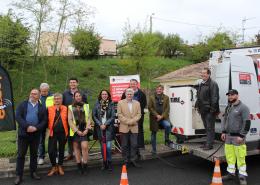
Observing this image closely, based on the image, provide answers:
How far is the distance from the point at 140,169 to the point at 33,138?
2.67 meters

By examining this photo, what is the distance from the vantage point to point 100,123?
8094 millimetres

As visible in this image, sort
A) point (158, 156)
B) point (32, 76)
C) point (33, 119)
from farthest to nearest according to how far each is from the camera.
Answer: point (32, 76), point (158, 156), point (33, 119)

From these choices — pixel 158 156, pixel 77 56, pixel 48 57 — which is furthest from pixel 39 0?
pixel 158 156

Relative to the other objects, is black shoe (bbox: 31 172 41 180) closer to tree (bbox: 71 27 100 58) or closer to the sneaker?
the sneaker

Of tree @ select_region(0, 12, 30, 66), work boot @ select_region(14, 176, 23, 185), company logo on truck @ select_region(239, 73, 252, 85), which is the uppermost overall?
tree @ select_region(0, 12, 30, 66)

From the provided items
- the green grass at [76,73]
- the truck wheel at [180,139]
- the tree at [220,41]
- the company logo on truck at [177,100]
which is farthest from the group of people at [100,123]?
the tree at [220,41]

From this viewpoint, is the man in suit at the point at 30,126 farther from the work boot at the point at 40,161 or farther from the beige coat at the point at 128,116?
the beige coat at the point at 128,116

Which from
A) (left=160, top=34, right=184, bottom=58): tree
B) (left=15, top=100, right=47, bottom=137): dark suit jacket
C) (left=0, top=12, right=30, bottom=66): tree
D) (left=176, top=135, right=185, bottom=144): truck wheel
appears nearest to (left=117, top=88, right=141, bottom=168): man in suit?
(left=176, top=135, right=185, bottom=144): truck wheel

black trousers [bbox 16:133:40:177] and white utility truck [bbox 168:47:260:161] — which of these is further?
white utility truck [bbox 168:47:260:161]

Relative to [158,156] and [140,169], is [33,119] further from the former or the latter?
[158,156]

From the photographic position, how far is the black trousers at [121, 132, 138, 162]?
8.18m

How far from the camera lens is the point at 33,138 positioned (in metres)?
7.26

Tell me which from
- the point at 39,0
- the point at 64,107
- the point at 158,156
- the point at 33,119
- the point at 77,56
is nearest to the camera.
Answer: the point at 33,119

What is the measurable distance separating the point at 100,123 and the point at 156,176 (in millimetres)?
1825
